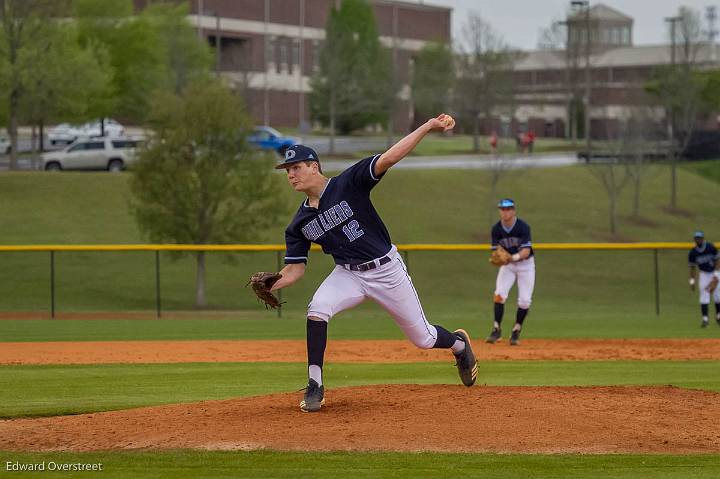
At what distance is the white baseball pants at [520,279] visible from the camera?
1516 cm

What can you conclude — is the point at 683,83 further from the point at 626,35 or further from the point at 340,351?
the point at 626,35

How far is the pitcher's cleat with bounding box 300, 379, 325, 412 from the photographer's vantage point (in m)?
7.80

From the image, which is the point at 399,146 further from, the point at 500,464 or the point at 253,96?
the point at 253,96

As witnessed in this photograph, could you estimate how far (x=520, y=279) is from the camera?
1520 cm

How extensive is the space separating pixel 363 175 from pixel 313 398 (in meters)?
1.60

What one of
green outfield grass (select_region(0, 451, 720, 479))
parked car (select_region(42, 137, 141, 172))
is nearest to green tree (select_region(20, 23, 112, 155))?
parked car (select_region(42, 137, 141, 172))

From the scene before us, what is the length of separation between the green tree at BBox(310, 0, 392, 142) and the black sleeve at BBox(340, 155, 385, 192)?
179 feet

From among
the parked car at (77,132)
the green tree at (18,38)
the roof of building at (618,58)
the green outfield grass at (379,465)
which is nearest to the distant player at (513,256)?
the green outfield grass at (379,465)

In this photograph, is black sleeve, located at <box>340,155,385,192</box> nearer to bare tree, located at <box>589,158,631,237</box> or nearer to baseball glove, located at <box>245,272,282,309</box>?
baseball glove, located at <box>245,272,282,309</box>

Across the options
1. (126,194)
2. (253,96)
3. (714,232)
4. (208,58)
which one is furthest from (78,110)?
(714,232)

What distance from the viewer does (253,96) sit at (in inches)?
2489

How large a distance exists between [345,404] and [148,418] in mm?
1407

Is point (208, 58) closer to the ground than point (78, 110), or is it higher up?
higher up

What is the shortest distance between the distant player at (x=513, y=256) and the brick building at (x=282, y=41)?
50.1m
